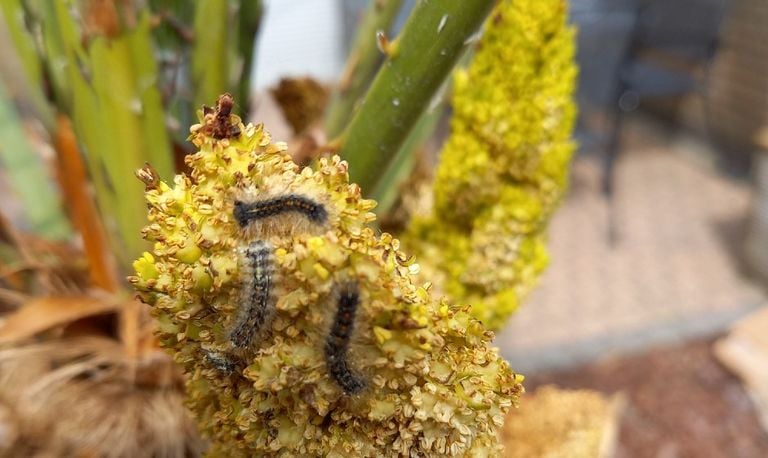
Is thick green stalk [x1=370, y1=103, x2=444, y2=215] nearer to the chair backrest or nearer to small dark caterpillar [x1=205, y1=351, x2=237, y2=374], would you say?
small dark caterpillar [x1=205, y1=351, x2=237, y2=374]

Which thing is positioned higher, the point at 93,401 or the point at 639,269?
the point at 639,269

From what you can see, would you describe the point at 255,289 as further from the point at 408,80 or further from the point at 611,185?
the point at 611,185

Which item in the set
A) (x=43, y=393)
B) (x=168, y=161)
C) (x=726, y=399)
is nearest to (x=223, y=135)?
(x=168, y=161)

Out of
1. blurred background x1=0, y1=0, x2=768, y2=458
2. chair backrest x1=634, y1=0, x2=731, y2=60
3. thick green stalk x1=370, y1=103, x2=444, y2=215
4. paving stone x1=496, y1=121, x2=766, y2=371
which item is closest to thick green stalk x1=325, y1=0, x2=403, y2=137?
thick green stalk x1=370, y1=103, x2=444, y2=215

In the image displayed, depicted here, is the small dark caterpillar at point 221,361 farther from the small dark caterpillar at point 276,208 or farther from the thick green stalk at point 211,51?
the thick green stalk at point 211,51

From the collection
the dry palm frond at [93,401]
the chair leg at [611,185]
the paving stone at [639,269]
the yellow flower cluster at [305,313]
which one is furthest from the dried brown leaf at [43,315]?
the chair leg at [611,185]

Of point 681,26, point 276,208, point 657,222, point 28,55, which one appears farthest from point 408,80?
point 681,26

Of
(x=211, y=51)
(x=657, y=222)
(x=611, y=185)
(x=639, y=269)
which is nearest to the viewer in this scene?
(x=211, y=51)

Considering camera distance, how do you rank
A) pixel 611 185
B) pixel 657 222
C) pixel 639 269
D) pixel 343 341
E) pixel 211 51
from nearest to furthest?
pixel 343 341 < pixel 211 51 < pixel 639 269 < pixel 657 222 < pixel 611 185
